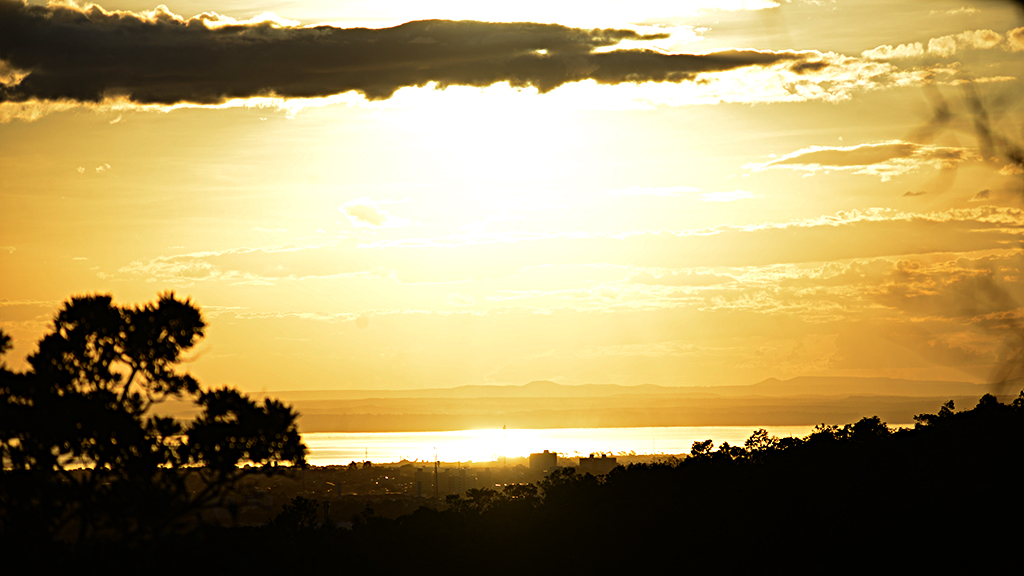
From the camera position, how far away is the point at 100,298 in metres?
29.6

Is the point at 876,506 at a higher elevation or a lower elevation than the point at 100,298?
lower

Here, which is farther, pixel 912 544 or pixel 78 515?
pixel 912 544

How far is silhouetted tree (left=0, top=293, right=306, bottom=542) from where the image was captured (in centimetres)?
2898

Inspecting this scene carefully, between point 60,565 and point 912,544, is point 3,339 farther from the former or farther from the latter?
point 912,544

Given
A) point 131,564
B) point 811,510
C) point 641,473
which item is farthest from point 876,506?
point 131,564

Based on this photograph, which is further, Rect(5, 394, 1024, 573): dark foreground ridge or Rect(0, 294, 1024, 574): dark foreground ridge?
Rect(5, 394, 1024, 573): dark foreground ridge

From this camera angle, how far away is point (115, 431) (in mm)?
29141

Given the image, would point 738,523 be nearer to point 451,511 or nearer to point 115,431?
point 451,511

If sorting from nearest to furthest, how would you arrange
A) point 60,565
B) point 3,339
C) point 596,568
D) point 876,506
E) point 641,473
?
point 60,565 → point 3,339 → point 876,506 → point 596,568 → point 641,473

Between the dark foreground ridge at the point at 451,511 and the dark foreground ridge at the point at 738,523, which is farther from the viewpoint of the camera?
the dark foreground ridge at the point at 738,523

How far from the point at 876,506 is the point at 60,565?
30.1 meters

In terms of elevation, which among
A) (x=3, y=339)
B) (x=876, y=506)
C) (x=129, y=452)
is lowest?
A: (x=876, y=506)

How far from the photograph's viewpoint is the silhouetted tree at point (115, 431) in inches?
1141

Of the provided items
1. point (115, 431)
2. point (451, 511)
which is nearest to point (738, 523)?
point (451, 511)
